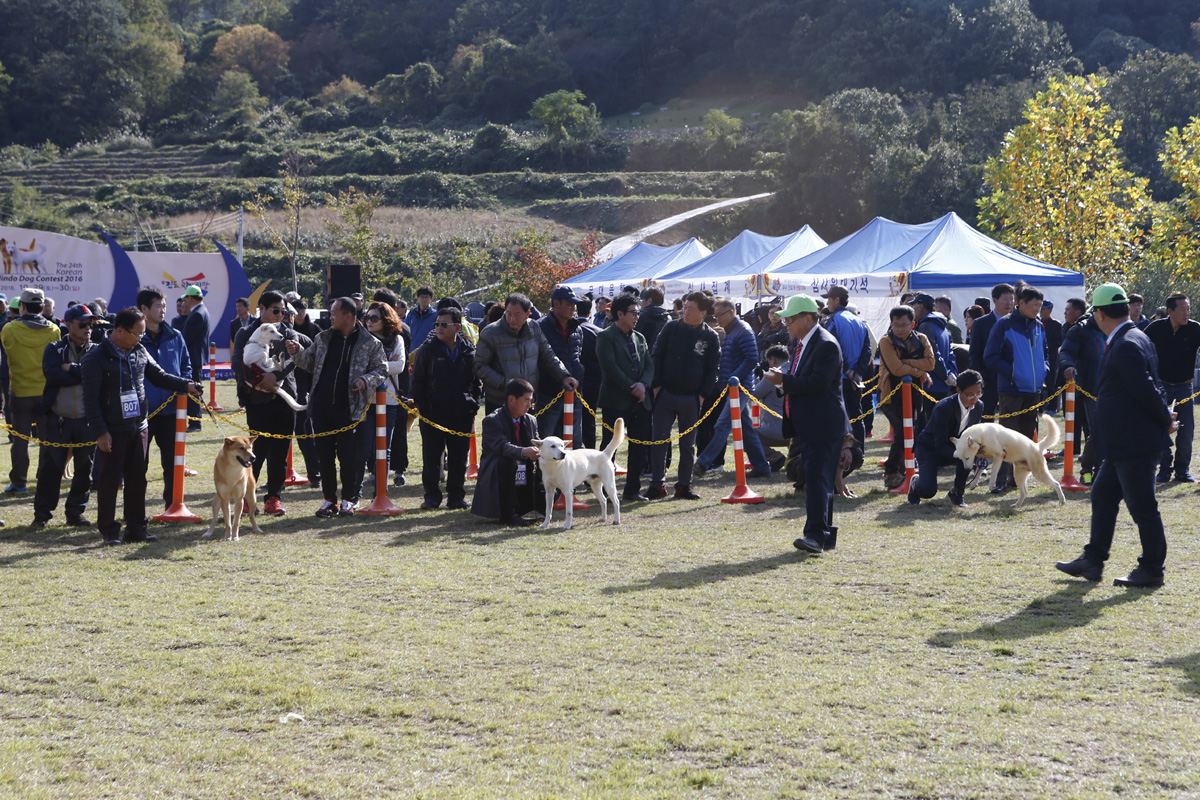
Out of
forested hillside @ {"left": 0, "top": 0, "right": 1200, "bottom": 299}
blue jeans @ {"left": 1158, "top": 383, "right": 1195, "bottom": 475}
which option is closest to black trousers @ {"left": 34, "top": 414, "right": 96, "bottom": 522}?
blue jeans @ {"left": 1158, "top": 383, "right": 1195, "bottom": 475}

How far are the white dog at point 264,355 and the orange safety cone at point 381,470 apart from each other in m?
0.70

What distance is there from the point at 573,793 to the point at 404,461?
792 cm

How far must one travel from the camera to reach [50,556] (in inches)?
295

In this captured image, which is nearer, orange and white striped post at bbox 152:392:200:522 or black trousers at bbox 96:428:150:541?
black trousers at bbox 96:428:150:541

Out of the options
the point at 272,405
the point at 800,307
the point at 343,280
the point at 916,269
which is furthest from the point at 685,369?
the point at 343,280

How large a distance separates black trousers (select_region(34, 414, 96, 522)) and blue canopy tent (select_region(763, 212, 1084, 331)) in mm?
13412

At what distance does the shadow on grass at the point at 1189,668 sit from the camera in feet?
14.8

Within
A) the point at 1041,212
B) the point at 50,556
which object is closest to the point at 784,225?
the point at 1041,212

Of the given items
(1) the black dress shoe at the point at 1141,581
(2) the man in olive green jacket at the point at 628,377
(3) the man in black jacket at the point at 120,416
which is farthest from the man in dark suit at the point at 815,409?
(3) the man in black jacket at the point at 120,416

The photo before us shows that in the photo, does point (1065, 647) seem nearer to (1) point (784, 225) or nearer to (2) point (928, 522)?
(2) point (928, 522)

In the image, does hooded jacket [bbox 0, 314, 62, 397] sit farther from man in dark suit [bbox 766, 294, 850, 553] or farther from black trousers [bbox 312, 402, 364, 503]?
man in dark suit [bbox 766, 294, 850, 553]

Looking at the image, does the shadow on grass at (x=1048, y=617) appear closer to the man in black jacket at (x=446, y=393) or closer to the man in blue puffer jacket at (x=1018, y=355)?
the man in blue puffer jacket at (x=1018, y=355)

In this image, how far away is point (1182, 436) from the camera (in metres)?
10.4

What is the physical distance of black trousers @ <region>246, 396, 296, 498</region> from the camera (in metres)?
9.11
